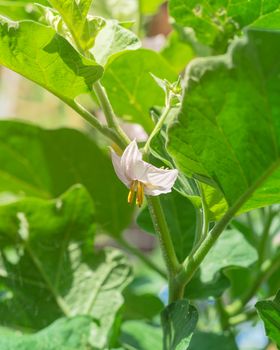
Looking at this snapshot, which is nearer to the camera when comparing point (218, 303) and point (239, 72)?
point (239, 72)

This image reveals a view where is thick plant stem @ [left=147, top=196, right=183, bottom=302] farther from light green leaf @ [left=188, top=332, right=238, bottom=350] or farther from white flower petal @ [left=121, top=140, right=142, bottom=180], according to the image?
light green leaf @ [left=188, top=332, right=238, bottom=350]

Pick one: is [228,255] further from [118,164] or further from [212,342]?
[118,164]

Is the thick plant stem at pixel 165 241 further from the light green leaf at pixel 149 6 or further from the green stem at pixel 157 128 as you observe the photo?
the light green leaf at pixel 149 6

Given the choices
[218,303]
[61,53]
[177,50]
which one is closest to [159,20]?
[177,50]

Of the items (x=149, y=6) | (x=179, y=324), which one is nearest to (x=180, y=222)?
(x=179, y=324)

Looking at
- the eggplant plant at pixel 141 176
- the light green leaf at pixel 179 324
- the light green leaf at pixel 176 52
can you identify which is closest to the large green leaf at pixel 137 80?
the eggplant plant at pixel 141 176

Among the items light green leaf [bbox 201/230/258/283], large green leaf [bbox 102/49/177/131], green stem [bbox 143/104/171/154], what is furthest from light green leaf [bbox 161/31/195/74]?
green stem [bbox 143/104/171/154]

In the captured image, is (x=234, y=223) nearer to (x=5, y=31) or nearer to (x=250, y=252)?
(x=250, y=252)

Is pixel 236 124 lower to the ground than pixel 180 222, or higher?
higher
